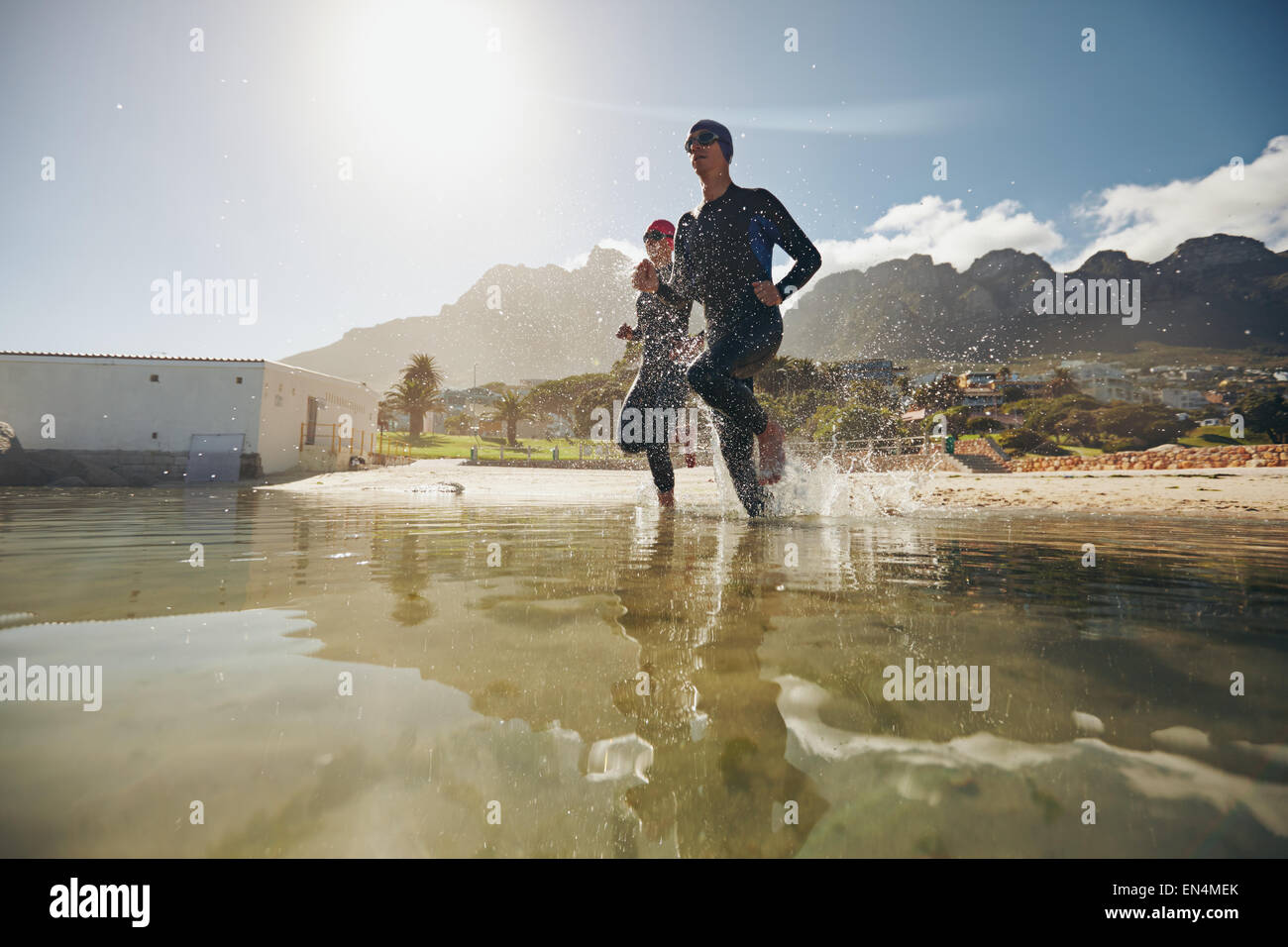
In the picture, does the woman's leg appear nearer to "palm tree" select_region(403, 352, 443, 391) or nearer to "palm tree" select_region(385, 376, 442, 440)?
"palm tree" select_region(385, 376, 442, 440)

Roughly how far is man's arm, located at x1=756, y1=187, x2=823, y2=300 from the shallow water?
297 centimetres

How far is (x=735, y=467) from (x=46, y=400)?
27206 mm

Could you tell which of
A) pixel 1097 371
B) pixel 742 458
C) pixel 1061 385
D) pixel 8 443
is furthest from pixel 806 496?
pixel 1097 371

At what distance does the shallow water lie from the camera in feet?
2.37

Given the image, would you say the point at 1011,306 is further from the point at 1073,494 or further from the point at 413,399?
the point at 1073,494

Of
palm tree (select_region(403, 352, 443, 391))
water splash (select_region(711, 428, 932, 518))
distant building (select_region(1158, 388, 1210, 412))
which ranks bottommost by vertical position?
water splash (select_region(711, 428, 932, 518))

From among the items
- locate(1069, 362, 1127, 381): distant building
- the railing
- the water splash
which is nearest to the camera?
the water splash

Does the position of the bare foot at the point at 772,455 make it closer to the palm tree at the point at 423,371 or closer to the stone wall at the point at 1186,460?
the stone wall at the point at 1186,460

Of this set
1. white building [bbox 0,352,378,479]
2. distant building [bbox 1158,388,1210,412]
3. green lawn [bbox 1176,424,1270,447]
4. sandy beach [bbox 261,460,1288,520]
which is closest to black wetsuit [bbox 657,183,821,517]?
sandy beach [bbox 261,460,1288,520]

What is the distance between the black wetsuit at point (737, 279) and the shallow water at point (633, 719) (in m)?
2.44

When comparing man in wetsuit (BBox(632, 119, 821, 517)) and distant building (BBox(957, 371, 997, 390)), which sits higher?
distant building (BBox(957, 371, 997, 390))

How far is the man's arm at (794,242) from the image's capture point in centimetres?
451

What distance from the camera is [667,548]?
3283 millimetres
